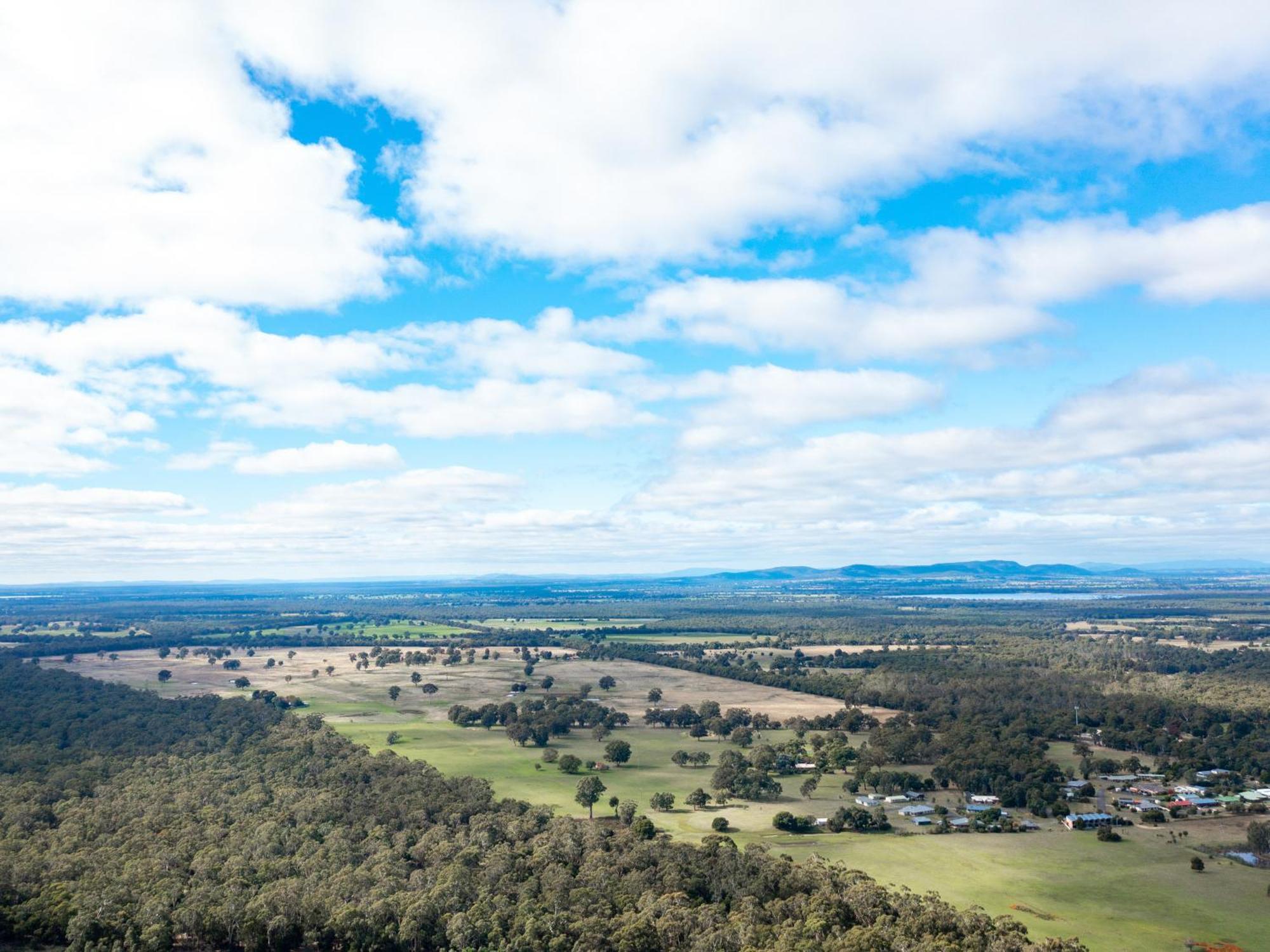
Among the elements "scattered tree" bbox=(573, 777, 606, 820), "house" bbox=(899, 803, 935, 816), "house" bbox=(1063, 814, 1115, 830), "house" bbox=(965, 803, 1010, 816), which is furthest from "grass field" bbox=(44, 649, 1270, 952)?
"house" bbox=(899, 803, 935, 816)

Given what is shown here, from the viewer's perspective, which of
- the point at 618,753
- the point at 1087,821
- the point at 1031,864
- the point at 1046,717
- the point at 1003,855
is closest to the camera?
the point at 1031,864

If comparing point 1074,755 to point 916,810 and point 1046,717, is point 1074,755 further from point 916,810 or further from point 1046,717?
point 916,810

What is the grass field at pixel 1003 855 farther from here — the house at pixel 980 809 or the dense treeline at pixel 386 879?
the dense treeline at pixel 386 879

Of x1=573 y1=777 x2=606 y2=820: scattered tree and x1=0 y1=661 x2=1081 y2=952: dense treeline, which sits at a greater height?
x1=0 y1=661 x2=1081 y2=952: dense treeline

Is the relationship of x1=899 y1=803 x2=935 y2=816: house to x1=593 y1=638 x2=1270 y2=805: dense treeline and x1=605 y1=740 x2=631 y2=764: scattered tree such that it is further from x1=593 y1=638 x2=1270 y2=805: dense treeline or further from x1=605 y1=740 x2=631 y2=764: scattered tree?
x1=605 y1=740 x2=631 y2=764: scattered tree

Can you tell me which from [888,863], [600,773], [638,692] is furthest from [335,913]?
[638,692]

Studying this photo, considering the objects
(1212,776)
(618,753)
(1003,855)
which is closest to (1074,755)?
(1212,776)

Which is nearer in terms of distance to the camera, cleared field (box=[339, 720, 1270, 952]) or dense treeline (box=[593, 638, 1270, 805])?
cleared field (box=[339, 720, 1270, 952])

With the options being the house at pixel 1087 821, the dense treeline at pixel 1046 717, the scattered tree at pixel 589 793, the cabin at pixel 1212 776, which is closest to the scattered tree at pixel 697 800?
the scattered tree at pixel 589 793
